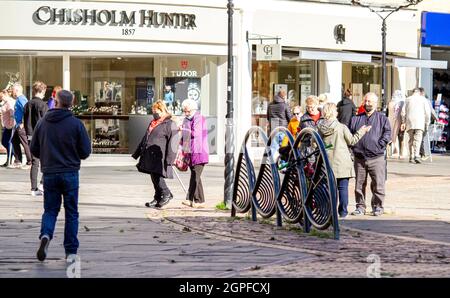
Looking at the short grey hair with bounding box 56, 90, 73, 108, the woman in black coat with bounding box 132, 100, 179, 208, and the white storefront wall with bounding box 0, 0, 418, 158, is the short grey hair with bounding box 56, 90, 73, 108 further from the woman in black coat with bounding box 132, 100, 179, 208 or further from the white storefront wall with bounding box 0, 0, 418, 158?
the white storefront wall with bounding box 0, 0, 418, 158

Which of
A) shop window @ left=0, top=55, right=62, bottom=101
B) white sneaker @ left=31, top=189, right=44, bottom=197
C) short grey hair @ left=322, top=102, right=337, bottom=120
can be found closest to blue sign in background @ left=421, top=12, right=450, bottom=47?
shop window @ left=0, top=55, right=62, bottom=101

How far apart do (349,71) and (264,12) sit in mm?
4392

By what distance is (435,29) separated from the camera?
36688 millimetres

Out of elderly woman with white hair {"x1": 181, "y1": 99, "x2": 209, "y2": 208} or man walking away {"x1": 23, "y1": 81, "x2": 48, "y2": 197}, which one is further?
man walking away {"x1": 23, "y1": 81, "x2": 48, "y2": 197}

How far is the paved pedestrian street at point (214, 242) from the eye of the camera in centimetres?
1123

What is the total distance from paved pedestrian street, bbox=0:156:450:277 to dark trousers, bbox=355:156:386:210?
0.39 meters

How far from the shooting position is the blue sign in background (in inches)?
1428

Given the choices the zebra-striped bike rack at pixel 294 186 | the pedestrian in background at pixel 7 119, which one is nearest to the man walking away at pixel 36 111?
the zebra-striped bike rack at pixel 294 186

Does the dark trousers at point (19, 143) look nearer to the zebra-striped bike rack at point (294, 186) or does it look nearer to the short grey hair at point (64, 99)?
the zebra-striped bike rack at point (294, 186)

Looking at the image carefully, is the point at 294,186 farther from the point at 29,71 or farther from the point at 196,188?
the point at 29,71

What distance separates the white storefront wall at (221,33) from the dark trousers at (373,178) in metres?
12.8

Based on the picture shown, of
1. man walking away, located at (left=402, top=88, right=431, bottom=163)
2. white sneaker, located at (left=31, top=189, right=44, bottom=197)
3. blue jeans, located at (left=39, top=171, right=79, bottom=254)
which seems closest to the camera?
blue jeans, located at (left=39, top=171, right=79, bottom=254)

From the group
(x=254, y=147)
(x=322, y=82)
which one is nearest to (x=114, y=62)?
(x=254, y=147)

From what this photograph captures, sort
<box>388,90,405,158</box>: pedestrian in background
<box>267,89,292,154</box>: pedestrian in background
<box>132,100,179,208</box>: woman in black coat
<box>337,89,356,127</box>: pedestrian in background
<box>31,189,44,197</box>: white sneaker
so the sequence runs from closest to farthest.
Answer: <box>132,100,179,208</box>: woman in black coat, <box>31,189,44,197</box>: white sneaker, <box>337,89,356,127</box>: pedestrian in background, <box>267,89,292,154</box>: pedestrian in background, <box>388,90,405,158</box>: pedestrian in background
